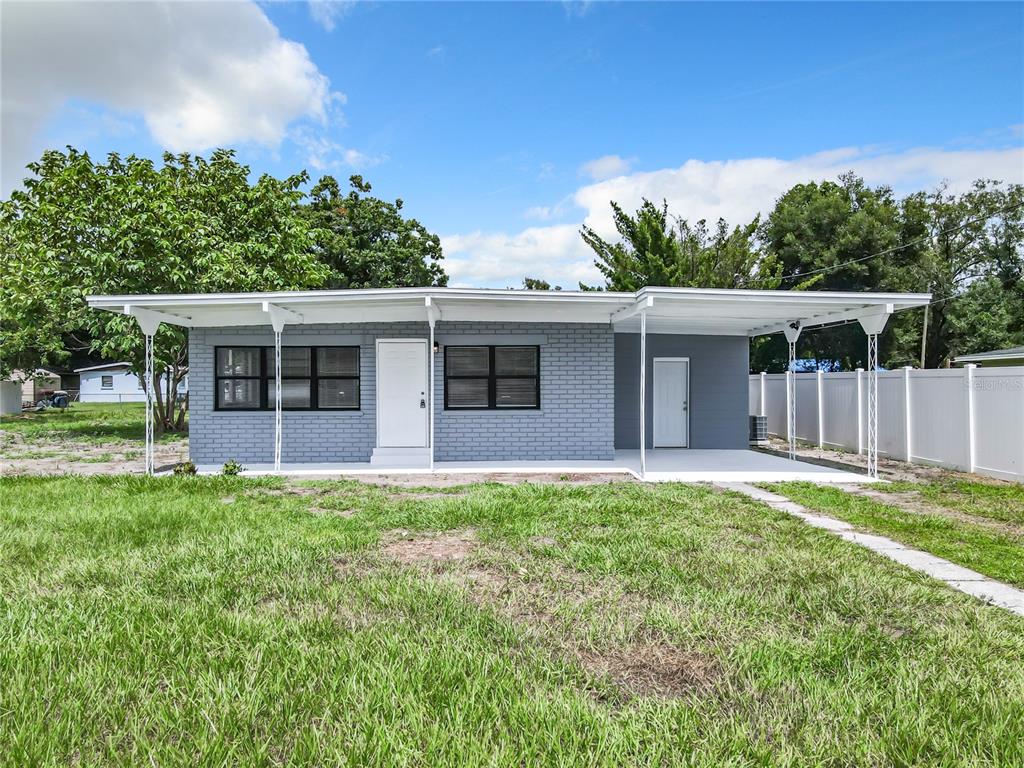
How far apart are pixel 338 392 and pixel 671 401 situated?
7136 millimetres

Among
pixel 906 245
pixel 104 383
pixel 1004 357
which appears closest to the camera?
pixel 1004 357

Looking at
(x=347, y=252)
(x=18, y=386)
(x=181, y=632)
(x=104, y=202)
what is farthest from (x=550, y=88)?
(x=18, y=386)

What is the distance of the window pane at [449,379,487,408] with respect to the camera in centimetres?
1148

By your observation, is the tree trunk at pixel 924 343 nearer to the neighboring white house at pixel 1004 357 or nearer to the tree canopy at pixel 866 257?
the tree canopy at pixel 866 257

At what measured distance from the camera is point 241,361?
11508mm

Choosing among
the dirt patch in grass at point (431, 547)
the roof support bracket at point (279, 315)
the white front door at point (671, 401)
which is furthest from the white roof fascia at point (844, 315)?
the roof support bracket at point (279, 315)

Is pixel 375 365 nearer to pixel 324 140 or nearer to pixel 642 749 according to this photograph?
pixel 642 749

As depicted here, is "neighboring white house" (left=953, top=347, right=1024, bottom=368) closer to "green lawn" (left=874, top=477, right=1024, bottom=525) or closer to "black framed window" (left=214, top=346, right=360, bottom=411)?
"green lawn" (left=874, top=477, right=1024, bottom=525)

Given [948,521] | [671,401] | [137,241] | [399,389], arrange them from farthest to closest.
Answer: [137,241] → [671,401] → [399,389] → [948,521]

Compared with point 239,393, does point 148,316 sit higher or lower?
higher

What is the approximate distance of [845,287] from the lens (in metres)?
28.6

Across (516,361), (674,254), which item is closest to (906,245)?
(674,254)

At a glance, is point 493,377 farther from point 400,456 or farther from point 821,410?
point 821,410

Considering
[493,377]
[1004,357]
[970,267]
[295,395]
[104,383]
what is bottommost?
[295,395]
